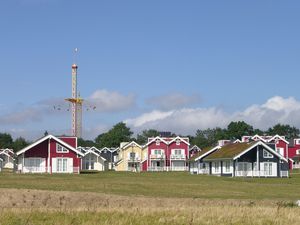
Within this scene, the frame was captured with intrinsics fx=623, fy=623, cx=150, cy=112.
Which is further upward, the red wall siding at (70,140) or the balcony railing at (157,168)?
the red wall siding at (70,140)

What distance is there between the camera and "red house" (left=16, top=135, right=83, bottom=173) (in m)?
86.2

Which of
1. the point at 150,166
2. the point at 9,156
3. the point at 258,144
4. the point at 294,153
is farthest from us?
the point at 9,156

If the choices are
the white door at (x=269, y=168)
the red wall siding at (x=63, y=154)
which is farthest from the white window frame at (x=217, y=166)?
the red wall siding at (x=63, y=154)

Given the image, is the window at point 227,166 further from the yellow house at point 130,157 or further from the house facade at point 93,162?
the house facade at point 93,162

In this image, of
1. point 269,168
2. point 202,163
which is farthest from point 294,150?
point 269,168

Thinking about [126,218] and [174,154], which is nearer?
[126,218]

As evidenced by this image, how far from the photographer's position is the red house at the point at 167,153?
127 meters

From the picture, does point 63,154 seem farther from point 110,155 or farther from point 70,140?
point 110,155

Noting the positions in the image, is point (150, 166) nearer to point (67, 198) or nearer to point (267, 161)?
point (267, 161)

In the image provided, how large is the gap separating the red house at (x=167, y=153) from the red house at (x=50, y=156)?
135ft

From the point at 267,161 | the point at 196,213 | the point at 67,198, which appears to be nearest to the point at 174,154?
the point at 267,161

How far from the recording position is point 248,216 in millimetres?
17453

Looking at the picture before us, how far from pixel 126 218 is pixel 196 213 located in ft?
8.74

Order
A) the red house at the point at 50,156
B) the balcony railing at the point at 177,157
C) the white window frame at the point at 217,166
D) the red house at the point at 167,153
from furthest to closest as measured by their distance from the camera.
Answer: the balcony railing at the point at 177,157, the red house at the point at 167,153, the white window frame at the point at 217,166, the red house at the point at 50,156
